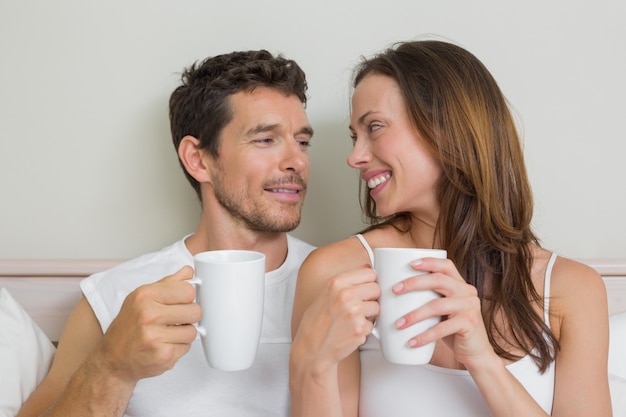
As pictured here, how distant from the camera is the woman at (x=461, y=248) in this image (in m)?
1.06

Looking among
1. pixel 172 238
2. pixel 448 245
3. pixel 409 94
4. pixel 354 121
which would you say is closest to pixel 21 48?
pixel 172 238

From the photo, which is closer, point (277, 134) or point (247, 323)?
point (247, 323)

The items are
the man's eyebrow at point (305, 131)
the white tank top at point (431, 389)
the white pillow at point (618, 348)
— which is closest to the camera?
the white tank top at point (431, 389)

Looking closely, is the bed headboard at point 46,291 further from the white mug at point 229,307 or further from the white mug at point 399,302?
the white mug at point 399,302

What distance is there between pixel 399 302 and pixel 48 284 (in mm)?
1108

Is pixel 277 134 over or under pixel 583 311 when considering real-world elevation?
over

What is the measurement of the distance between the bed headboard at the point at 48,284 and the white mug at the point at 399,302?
95 centimetres

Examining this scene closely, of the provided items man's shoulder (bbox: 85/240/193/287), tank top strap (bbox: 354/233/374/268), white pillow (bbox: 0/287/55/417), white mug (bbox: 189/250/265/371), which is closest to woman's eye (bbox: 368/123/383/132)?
tank top strap (bbox: 354/233/374/268)

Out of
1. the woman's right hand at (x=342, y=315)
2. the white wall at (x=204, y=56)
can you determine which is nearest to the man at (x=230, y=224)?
the white wall at (x=204, y=56)

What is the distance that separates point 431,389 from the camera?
1065mm

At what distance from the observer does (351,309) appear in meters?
0.82

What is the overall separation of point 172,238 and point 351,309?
3.22 feet

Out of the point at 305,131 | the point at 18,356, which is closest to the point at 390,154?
the point at 305,131

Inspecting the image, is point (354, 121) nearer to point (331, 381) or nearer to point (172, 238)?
point (331, 381)
